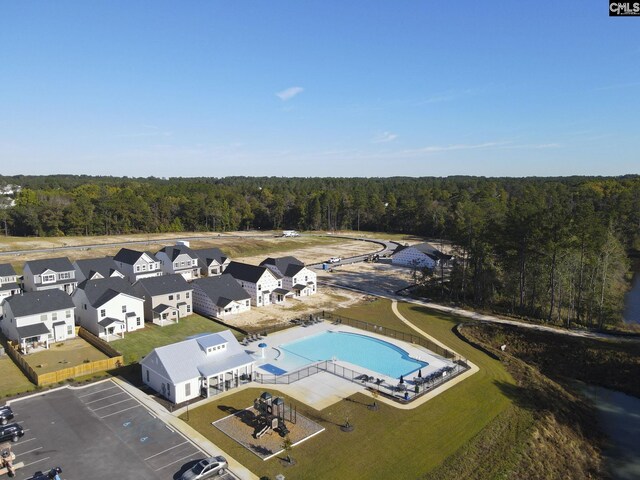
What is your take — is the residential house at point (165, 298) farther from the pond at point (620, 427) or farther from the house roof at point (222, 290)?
the pond at point (620, 427)

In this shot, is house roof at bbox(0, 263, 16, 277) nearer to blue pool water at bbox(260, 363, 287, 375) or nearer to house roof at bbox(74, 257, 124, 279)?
house roof at bbox(74, 257, 124, 279)

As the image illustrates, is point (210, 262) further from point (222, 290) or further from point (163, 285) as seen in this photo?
point (163, 285)

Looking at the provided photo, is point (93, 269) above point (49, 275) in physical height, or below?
above

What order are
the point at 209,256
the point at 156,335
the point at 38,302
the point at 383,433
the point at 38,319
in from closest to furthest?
1. the point at 383,433
2. the point at 38,319
3. the point at 38,302
4. the point at 156,335
5. the point at 209,256

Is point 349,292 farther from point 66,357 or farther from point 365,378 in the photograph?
point 66,357

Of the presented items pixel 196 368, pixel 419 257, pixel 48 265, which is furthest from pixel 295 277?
pixel 419 257

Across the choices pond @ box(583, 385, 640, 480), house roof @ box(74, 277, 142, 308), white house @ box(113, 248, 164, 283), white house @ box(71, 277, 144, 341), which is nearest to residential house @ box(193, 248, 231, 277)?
white house @ box(113, 248, 164, 283)

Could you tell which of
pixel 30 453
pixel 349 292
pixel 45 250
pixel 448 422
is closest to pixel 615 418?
pixel 448 422
